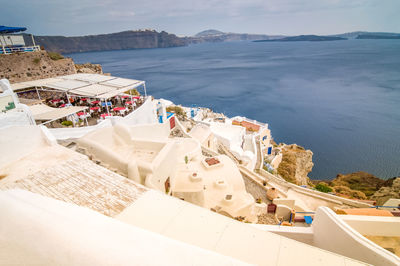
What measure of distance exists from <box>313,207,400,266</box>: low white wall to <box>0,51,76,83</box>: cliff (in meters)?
27.9

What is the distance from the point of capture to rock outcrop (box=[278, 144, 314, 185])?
2669cm

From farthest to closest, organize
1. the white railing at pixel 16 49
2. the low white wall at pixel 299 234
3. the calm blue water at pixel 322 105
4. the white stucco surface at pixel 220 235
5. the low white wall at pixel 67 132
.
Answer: the calm blue water at pixel 322 105, the white railing at pixel 16 49, the low white wall at pixel 67 132, the low white wall at pixel 299 234, the white stucco surface at pixel 220 235

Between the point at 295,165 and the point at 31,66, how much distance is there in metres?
33.4

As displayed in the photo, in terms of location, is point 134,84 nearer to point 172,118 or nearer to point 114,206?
point 172,118

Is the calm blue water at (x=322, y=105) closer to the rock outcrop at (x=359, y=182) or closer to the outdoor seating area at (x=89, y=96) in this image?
the rock outcrop at (x=359, y=182)

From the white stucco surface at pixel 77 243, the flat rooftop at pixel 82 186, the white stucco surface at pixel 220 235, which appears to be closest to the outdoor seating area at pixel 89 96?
the flat rooftop at pixel 82 186

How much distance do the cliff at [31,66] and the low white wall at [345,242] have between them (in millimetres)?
27882

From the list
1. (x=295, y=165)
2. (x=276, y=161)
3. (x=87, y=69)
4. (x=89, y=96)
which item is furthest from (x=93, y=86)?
(x=295, y=165)

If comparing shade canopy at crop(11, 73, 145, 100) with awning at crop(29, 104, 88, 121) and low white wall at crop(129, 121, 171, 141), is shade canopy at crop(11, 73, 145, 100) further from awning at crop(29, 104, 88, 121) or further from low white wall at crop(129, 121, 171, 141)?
low white wall at crop(129, 121, 171, 141)

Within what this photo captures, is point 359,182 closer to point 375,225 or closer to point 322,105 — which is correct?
point 375,225

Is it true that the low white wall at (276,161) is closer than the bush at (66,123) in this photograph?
No

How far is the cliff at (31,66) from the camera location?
20625 mm

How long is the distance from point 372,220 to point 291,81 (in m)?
82.9

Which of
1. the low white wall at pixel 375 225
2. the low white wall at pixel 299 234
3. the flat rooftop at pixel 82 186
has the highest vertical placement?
the flat rooftop at pixel 82 186
